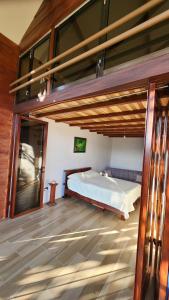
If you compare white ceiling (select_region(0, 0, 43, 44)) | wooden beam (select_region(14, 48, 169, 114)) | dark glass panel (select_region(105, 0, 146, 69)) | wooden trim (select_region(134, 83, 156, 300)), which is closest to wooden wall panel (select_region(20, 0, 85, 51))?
white ceiling (select_region(0, 0, 43, 44))

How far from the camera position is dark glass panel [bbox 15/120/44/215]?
338 cm

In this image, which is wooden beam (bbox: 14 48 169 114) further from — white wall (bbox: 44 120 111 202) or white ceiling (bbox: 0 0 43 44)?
white wall (bbox: 44 120 111 202)

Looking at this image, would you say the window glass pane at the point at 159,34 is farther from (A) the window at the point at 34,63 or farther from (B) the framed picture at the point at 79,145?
(B) the framed picture at the point at 79,145

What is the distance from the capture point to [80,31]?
2.34 meters

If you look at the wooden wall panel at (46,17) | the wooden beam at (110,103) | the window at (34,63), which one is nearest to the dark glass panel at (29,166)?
the window at (34,63)

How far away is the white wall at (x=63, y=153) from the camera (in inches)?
162

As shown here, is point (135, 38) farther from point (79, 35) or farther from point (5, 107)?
point (5, 107)

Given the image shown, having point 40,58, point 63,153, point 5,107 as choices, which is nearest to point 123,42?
point 40,58

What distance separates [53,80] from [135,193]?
3.13 m

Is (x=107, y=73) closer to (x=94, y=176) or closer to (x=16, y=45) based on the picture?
(x=16, y=45)

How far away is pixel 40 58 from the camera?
2.87 meters

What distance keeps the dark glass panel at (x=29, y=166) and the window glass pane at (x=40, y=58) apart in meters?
0.77

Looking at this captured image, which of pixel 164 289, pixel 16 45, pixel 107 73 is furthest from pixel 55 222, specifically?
pixel 16 45

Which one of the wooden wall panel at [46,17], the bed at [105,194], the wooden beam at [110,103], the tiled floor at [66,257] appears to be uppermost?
the wooden wall panel at [46,17]
